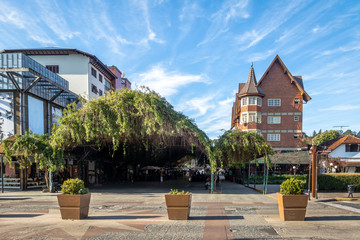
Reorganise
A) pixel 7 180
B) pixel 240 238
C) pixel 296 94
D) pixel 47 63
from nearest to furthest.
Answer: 1. pixel 240 238
2. pixel 7 180
3. pixel 47 63
4. pixel 296 94

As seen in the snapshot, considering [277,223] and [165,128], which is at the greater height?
[165,128]

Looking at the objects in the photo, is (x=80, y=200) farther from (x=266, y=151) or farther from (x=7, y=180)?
(x=7, y=180)

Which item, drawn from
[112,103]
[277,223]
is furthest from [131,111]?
[277,223]

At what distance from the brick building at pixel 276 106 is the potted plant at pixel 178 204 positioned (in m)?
36.6

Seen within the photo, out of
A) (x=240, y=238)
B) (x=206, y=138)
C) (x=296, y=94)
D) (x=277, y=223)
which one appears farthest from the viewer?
(x=296, y=94)

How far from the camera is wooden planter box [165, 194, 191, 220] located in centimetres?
947

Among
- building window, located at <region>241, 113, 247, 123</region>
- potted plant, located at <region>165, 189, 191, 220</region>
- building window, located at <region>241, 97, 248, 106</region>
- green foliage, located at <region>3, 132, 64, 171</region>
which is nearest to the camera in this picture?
potted plant, located at <region>165, 189, 191, 220</region>

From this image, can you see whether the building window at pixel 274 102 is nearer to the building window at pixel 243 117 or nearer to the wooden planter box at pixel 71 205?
the building window at pixel 243 117

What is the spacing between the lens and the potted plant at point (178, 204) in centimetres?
946

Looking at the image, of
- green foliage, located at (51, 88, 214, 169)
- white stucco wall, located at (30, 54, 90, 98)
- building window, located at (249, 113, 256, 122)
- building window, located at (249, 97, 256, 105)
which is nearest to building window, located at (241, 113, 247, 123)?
building window, located at (249, 113, 256, 122)

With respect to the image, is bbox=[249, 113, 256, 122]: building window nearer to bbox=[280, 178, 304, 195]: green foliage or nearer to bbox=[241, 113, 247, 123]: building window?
bbox=[241, 113, 247, 123]: building window

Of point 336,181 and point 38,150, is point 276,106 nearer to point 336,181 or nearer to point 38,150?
point 336,181

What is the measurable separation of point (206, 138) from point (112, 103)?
23.3 ft

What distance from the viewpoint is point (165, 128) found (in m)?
18.9
